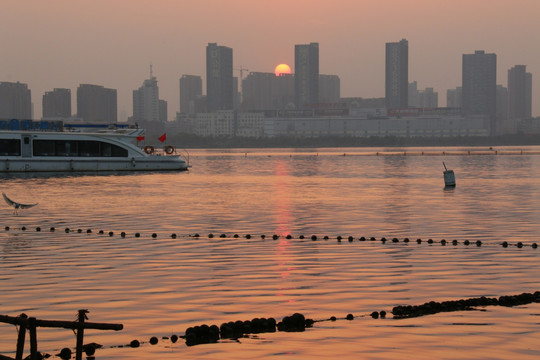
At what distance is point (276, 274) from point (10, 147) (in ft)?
238

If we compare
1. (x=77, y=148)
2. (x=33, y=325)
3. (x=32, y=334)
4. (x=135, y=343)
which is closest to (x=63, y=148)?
(x=77, y=148)

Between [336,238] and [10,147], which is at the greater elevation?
[10,147]

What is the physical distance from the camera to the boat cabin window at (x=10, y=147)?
90.2m

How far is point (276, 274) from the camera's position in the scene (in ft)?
84.6

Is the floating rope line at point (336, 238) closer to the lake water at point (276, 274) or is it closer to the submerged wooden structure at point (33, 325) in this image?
the lake water at point (276, 274)

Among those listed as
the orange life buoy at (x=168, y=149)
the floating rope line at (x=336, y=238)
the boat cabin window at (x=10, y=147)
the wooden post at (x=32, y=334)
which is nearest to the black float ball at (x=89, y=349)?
the wooden post at (x=32, y=334)

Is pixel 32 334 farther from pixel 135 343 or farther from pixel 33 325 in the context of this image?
pixel 135 343

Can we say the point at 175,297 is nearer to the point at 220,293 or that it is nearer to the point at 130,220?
the point at 220,293

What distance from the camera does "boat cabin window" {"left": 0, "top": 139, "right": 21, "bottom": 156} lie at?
90.2m

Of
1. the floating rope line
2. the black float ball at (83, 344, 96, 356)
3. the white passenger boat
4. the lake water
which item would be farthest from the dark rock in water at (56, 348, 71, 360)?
the white passenger boat

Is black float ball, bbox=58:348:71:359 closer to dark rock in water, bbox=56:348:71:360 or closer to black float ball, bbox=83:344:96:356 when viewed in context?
dark rock in water, bbox=56:348:71:360

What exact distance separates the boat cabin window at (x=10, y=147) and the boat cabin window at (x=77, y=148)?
1906 millimetres

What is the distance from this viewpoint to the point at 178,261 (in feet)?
94.5

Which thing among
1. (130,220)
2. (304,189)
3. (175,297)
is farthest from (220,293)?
(304,189)
